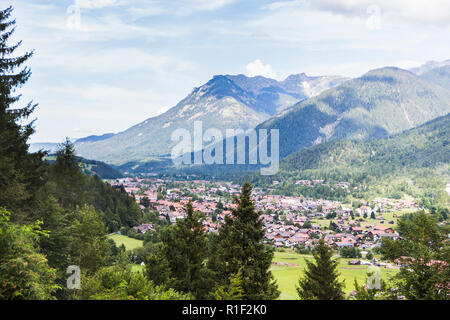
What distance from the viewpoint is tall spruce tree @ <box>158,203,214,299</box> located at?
1672 cm

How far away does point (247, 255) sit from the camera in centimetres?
1578

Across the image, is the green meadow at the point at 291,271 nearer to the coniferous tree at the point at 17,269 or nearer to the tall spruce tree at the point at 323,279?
the tall spruce tree at the point at 323,279

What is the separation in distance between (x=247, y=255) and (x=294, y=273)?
33.7 m

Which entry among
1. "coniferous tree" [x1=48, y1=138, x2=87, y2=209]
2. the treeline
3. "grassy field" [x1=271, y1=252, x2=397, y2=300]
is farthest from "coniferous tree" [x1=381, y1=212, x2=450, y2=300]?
"coniferous tree" [x1=48, y1=138, x2=87, y2=209]

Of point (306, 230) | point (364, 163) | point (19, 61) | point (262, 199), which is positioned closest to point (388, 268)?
point (306, 230)

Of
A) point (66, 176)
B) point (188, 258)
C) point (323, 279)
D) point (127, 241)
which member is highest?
point (66, 176)

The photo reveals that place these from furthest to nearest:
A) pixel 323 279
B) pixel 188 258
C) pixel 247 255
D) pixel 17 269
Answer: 1. pixel 323 279
2. pixel 188 258
3. pixel 247 255
4. pixel 17 269

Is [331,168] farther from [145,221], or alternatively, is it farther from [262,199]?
[145,221]

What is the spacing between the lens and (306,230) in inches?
3263

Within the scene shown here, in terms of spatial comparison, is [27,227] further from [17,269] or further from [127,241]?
[127,241]

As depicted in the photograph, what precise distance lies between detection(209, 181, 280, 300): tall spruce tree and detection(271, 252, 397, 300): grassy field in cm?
1978

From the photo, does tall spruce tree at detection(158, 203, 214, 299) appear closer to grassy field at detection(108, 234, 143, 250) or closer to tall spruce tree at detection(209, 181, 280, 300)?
tall spruce tree at detection(209, 181, 280, 300)

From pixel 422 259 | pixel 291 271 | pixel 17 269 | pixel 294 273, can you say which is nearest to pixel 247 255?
pixel 422 259
